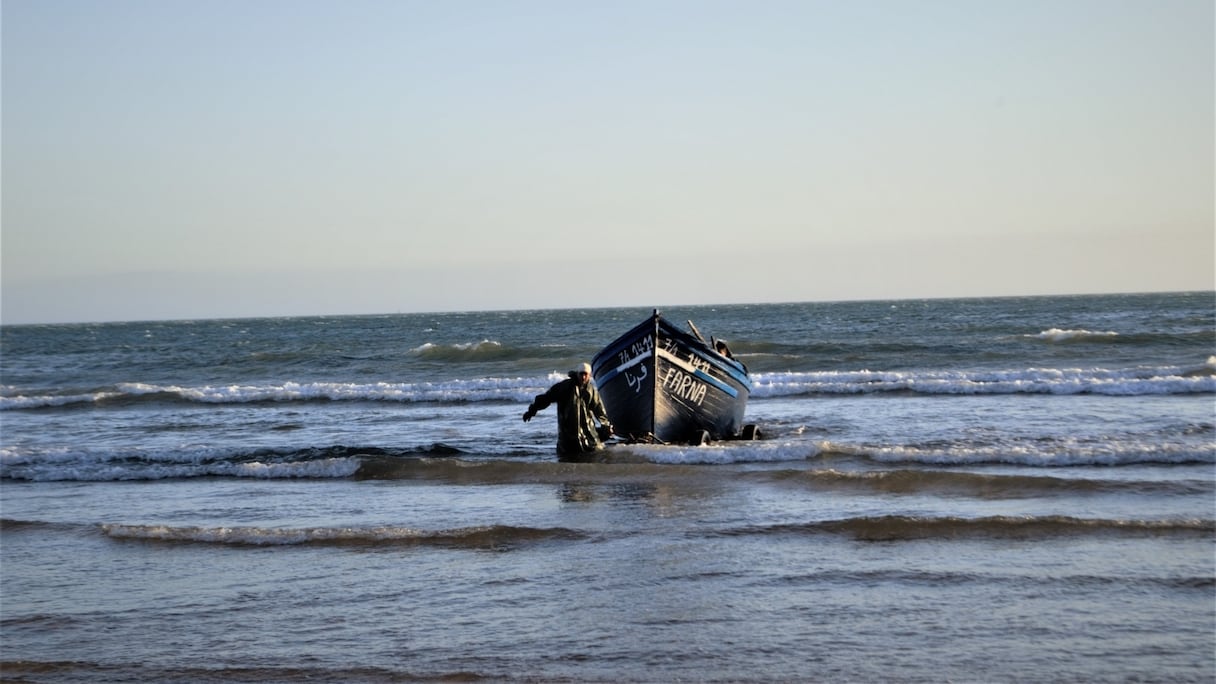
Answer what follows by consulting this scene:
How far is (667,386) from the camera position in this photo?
14.7 metres

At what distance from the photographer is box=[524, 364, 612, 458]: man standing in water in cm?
1332

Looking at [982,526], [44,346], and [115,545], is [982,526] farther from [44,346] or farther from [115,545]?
[44,346]

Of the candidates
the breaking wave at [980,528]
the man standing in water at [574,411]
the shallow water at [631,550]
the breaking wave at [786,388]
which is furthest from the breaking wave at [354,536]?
the breaking wave at [786,388]

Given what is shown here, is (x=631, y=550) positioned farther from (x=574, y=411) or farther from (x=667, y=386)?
(x=667, y=386)

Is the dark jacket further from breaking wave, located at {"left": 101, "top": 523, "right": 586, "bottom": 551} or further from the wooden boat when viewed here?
breaking wave, located at {"left": 101, "top": 523, "right": 586, "bottom": 551}

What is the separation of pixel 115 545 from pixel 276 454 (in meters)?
5.98

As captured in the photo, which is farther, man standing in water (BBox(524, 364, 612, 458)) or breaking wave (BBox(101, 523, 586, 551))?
man standing in water (BBox(524, 364, 612, 458))

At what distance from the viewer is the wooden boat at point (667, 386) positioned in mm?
14641

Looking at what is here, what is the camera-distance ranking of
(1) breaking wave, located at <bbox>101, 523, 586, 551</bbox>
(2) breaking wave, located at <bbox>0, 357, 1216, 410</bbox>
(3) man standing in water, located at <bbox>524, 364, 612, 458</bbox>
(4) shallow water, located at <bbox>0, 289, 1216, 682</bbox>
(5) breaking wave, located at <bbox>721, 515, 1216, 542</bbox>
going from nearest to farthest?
(4) shallow water, located at <bbox>0, 289, 1216, 682</bbox>
(5) breaking wave, located at <bbox>721, 515, 1216, 542</bbox>
(1) breaking wave, located at <bbox>101, 523, 586, 551</bbox>
(3) man standing in water, located at <bbox>524, 364, 612, 458</bbox>
(2) breaking wave, located at <bbox>0, 357, 1216, 410</bbox>

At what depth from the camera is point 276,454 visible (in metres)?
15.6

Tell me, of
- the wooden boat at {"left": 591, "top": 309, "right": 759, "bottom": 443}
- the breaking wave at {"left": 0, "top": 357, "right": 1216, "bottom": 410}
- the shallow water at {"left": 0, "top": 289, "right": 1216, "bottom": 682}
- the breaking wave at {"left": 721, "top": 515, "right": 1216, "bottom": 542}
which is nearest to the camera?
the shallow water at {"left": 0, "top": 289, "right": 1216, "bottom": 682}

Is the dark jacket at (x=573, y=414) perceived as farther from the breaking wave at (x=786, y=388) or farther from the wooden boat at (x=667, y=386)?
the breaking wave at (x=786, y=388)

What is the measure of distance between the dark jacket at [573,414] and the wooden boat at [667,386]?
1112mm

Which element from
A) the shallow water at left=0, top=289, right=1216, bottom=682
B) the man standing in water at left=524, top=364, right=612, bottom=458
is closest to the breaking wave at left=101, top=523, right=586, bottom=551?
the shallow water at left=0, top=289, right=1216, bottom=682
